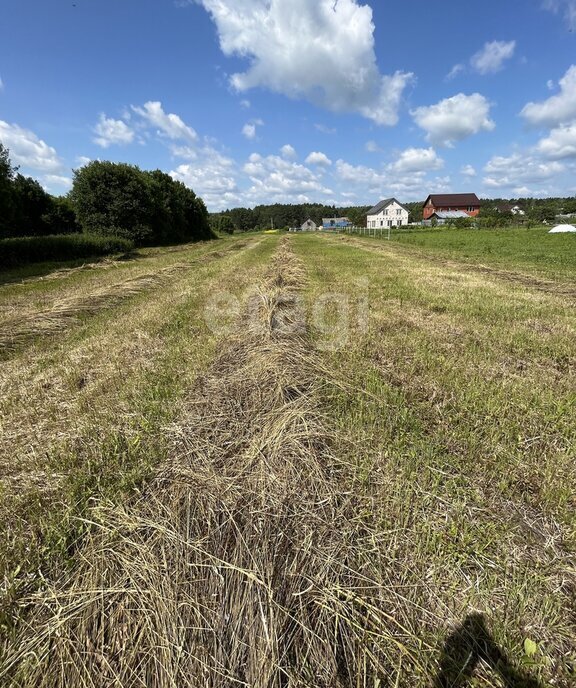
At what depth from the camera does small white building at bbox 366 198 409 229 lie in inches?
3595

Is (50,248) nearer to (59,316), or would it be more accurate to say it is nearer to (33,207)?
(59,316)

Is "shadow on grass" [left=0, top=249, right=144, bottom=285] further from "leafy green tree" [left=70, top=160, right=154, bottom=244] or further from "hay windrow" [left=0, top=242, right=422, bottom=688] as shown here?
"hay windrow" [left=0, top=242, right=422, bottom=688]

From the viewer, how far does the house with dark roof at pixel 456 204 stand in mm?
100750

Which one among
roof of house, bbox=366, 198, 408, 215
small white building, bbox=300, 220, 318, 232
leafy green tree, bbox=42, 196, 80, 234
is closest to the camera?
leafy green tree, bbox=42, 196, 80, 234

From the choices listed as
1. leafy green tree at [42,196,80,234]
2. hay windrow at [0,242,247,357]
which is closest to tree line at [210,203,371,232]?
leafy green tree at [42,196,80,234]

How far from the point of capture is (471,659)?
147 centimetres

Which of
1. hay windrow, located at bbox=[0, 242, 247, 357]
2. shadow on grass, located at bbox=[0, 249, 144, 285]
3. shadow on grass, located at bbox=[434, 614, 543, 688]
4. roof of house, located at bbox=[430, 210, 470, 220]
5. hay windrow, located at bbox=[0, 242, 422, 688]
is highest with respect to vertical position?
roof of house, located at bbox=[430, 210, 470, 220]

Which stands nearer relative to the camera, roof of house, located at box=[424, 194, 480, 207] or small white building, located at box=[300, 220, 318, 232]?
roof of house, located at box=[424, 194, 480, 207]

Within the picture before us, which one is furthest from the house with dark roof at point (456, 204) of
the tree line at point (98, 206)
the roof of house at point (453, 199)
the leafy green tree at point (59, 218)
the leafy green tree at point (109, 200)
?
the leafy green tree at point (59, 218)

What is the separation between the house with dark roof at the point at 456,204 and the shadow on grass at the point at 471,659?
116 meters

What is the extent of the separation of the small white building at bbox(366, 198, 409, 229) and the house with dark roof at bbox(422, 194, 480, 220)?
48.9 ft

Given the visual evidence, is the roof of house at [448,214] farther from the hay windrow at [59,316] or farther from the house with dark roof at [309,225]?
the hay windrow at [59,316]

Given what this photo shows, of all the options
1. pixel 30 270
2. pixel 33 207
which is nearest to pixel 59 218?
pixel 33 207

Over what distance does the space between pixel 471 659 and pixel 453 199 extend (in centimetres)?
12177
